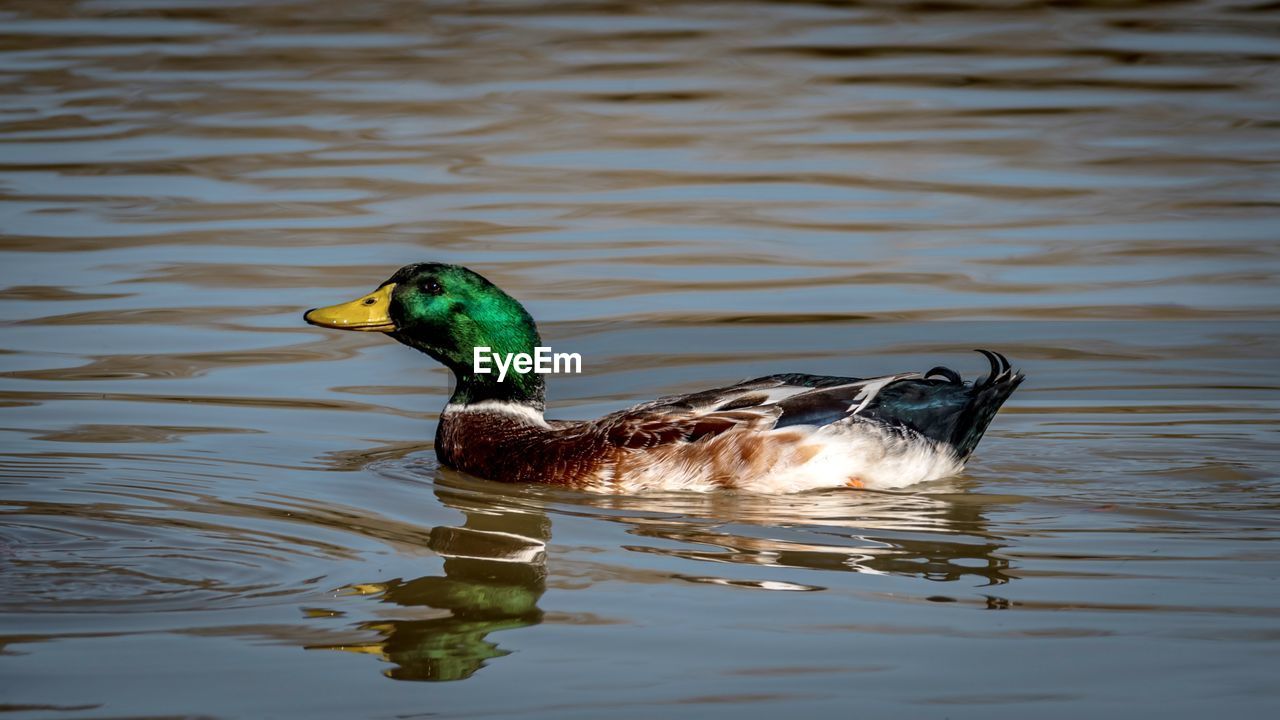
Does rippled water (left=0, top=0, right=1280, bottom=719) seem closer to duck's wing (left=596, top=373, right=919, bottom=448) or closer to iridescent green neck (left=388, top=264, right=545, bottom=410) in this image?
duck's wing (left=596, top=373, right=919, bottom=448)

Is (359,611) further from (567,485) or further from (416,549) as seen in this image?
(567,485)

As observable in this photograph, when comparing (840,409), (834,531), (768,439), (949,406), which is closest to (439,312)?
(768,439)

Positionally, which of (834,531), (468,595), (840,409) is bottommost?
(468,595)

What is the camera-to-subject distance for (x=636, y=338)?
11.1m

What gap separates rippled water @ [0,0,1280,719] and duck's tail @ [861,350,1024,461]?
0.69ft

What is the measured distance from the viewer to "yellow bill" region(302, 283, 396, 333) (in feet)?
28.8

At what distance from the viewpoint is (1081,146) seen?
16.4 metres

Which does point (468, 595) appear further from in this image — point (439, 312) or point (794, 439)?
point (439, 312)

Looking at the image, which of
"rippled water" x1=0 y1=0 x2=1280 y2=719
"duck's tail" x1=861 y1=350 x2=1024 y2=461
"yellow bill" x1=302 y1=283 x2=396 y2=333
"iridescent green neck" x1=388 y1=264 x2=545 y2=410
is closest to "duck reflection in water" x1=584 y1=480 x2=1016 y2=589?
"rippled water" x1=0 y1=0 x2=1280 y2=719

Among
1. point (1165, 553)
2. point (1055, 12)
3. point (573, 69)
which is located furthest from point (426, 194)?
point (1055, 12)

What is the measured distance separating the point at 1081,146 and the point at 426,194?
5308mm

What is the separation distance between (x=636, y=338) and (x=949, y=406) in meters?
3.20

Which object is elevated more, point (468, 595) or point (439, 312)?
point (439, 312)

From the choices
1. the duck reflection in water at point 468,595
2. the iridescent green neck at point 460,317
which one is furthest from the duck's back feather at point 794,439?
the iridescent green neck at point 460,317
